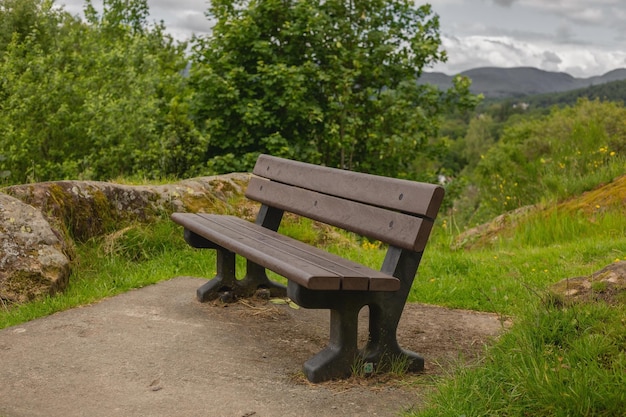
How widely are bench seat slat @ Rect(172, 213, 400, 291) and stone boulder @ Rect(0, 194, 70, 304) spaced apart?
0.93 meters

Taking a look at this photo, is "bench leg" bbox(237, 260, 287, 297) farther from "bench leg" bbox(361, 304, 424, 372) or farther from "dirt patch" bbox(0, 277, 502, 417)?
"bench leg" bbox(361, 304, 424, 372)

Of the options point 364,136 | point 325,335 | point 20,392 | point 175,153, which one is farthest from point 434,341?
point 364,136

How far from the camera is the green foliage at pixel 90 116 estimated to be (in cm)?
1214

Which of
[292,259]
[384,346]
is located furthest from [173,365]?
[384,346]

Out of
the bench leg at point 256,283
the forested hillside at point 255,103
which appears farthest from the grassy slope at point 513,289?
the forested hillside at point 255,103

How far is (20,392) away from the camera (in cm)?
330

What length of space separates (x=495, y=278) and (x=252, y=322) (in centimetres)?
208

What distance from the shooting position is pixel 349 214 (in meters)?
4.09

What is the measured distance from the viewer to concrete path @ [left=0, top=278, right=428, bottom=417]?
3.15 meters

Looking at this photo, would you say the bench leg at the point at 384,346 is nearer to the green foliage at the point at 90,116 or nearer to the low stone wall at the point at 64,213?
the low stone wall at the point at 64,213

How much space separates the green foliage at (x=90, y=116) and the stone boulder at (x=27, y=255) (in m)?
6.01

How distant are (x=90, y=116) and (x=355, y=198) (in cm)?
1276

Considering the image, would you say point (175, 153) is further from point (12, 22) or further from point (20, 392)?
point (12, 22)

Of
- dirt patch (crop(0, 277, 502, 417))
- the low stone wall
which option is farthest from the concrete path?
the low stone wall
